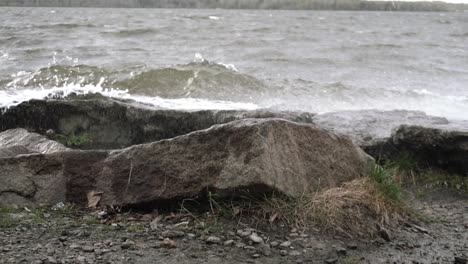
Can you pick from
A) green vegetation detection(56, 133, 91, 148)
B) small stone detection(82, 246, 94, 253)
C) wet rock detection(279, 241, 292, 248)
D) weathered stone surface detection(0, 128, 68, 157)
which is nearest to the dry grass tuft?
wet rock detection(279, 241, 292, 248)

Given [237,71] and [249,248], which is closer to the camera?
[249,248]

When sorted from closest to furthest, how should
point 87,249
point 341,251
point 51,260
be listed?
point 51,260 → point 87,249 → point 341,251

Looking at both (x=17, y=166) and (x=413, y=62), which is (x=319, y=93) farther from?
(x=17, y=166)

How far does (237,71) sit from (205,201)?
1031cm

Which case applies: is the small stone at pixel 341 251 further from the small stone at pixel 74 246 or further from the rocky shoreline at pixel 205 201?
the small stone at pixel 74 246

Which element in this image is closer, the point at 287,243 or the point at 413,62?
the point at 287,243

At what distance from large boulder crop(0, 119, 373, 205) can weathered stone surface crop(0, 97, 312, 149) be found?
1.99m

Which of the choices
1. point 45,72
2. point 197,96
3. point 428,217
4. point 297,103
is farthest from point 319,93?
point 428,217

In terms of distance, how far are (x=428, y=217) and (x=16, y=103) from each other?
4978 mm

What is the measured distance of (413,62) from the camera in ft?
61.7

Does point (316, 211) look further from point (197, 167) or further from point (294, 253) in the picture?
point (197, 167)

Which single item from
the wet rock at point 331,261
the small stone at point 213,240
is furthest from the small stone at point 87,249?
the wet rock at point 331,261

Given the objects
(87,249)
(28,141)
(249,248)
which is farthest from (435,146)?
(28,141)

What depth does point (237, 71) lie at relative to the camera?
14055 mm
